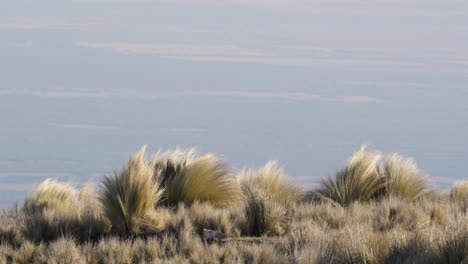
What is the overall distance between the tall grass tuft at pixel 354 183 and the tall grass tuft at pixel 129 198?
235 cm

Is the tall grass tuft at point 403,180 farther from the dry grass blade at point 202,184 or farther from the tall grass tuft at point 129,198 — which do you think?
the tall grass tuft at point 129,198

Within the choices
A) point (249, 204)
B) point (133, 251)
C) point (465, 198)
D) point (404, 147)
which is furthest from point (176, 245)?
point (404, 147)

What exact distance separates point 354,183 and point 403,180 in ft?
2.24

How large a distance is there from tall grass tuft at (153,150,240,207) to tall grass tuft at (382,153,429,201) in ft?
6.08

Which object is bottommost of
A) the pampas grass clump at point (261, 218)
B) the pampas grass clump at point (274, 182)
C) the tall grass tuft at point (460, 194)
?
the pampas grass clump at point (261, 218)

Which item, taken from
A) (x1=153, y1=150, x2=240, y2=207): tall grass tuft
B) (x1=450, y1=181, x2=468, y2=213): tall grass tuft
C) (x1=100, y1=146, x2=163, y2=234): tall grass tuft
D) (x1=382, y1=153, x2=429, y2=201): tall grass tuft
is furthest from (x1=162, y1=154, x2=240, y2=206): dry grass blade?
(x1=450, y1=181, x2=468, y2=213): tall grass tuft

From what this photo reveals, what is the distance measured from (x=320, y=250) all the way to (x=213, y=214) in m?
3.06

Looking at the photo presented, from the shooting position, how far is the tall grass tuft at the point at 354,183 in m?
15.3

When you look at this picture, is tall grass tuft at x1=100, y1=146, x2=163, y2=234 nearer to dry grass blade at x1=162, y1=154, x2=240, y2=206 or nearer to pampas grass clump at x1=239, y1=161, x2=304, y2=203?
dry grass blade at x1=162, y1=154, x2=240, y2=206

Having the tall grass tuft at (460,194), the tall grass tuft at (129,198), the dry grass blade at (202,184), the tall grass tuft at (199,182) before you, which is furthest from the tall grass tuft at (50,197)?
the tall grass tuft at (460,194)

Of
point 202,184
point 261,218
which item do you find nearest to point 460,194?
point 202,184

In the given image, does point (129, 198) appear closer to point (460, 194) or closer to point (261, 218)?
point (261, 218)

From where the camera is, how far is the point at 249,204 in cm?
1284

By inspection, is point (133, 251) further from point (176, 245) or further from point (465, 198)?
point (465, 198)
